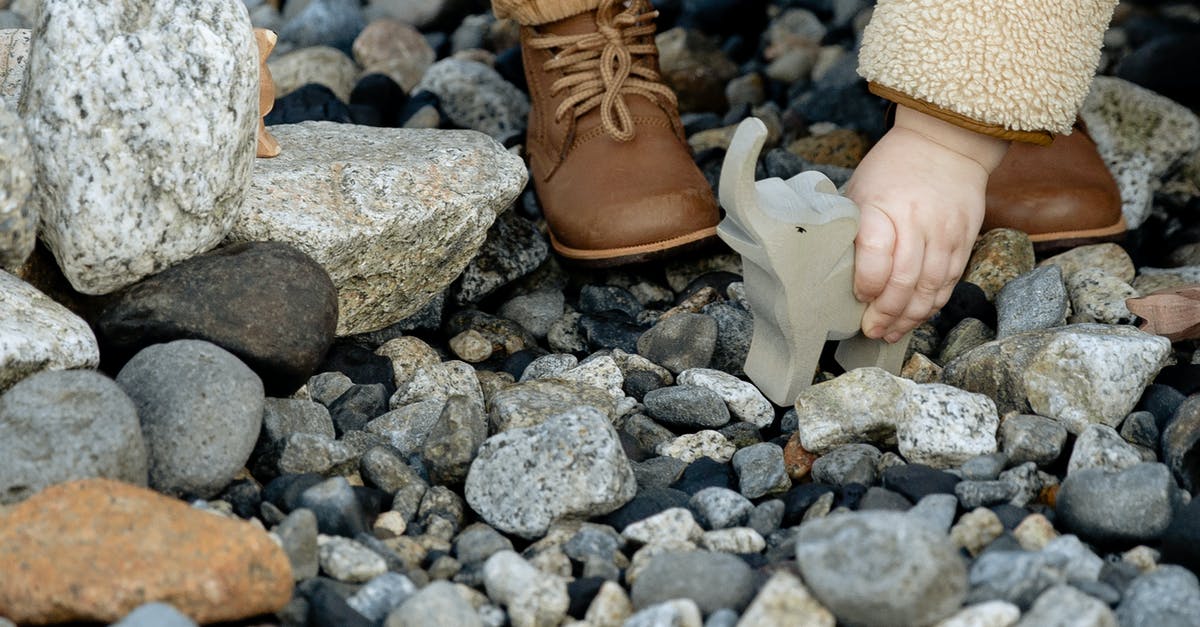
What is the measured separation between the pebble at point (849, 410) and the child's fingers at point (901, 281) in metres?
0.13

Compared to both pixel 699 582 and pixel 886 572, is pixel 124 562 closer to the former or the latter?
pixel 699 582

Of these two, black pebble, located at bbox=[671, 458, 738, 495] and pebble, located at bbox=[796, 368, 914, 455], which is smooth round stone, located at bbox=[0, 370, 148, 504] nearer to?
black pebble, located at bbox=[671, 458, 738, 495]

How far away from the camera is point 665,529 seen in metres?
1.61

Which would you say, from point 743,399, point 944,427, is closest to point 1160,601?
point 944,427

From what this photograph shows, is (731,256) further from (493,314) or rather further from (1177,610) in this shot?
(1177,610)

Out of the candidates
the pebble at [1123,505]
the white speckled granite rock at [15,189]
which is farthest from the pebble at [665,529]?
the white speckled granite rock at [15,189]

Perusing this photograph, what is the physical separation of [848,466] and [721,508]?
0.22 m

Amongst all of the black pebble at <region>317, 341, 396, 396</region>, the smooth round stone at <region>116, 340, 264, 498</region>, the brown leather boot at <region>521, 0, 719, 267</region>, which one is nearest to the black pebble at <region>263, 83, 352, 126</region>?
the brown leather boot at <region>521, 0, 719, 267</region>

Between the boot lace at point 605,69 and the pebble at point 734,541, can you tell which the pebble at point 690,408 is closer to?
the pebble at point 734,541

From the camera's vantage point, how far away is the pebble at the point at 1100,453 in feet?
5.62

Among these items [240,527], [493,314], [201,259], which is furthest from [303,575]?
[493,314]

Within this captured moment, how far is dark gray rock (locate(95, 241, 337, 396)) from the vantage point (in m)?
1.84

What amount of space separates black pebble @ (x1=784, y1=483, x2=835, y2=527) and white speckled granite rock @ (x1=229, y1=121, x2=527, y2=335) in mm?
868

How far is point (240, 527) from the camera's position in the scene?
1.38m
